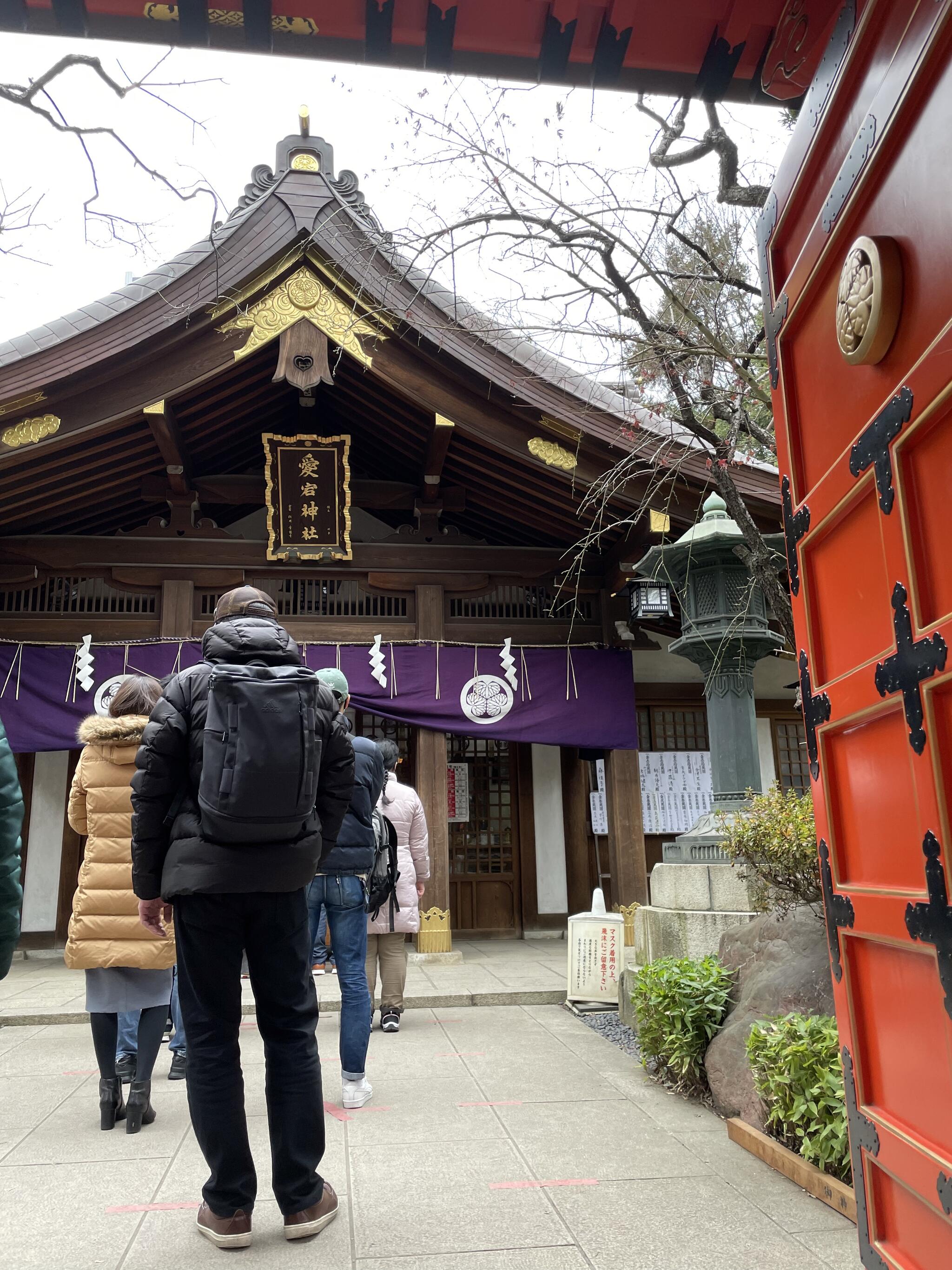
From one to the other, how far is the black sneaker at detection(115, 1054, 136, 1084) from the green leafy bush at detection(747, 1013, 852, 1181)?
8.65 ft

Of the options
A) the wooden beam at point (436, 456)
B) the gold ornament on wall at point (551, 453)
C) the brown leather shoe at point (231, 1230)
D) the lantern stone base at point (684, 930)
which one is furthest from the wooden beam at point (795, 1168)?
the wooden beam at point (436, 456)

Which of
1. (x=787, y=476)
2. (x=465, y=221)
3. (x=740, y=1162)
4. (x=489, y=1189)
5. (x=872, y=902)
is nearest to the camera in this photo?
(x=872, y=902)

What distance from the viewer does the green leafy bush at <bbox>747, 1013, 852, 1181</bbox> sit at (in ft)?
10.4

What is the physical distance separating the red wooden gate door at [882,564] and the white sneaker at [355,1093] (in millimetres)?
2711

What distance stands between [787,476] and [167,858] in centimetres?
208

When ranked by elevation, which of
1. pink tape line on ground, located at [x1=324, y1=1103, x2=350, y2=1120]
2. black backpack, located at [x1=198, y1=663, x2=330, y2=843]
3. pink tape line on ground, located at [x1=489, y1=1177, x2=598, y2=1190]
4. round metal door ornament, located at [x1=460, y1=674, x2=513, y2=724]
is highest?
round metal door ornament, located at [x1=460, y1=674, x2=513, y2=724]

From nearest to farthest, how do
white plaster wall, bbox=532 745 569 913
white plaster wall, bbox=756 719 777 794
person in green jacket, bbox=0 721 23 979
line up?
person in green jacket, bbox=0 721 23 979
white plaster wall, bbox=532 745 569 913
white plaster wall, bbox=756 719 777 794

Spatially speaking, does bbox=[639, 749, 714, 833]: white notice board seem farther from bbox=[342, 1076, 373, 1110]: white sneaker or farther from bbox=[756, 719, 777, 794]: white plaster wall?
bbox=[342, 1076, 373, 1110]: white sneaker

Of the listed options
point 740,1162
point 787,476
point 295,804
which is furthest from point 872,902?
point 740,1162

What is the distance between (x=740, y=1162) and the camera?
356cm

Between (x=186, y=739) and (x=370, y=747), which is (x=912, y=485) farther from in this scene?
(x=370, y=747)

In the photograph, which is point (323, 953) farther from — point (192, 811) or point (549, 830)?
point (192, 811)

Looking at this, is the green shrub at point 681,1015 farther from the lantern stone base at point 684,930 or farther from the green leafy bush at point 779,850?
the lantern stone base at point 684,930

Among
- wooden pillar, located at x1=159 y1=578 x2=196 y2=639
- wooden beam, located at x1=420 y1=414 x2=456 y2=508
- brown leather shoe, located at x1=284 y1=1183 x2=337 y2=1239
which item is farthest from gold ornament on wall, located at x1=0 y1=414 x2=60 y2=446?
brown leather shoe, located at x1=284 y1=1183 x2=337 y2=1239
